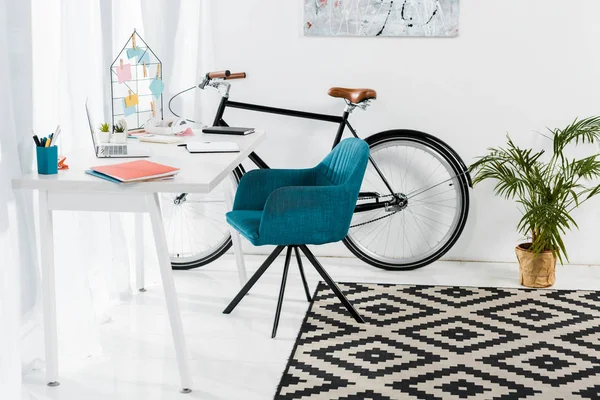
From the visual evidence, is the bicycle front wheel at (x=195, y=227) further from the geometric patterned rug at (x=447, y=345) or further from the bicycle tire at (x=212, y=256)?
the geometric patterned rug at (x=447, y=345)

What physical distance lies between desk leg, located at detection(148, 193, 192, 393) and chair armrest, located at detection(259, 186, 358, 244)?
0.59 metres

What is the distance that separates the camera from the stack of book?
2662 millimetres

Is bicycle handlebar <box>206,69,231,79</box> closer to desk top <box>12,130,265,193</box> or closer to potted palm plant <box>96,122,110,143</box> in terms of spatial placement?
desk top <box>12,130,265,193</box>

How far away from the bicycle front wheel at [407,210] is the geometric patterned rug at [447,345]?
0.39 meters

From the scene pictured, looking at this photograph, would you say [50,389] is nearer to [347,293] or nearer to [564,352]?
[347,293]

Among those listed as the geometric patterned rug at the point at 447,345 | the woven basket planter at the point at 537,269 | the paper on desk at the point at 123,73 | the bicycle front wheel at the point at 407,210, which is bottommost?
the geometric patterned rug at the point at 447,345

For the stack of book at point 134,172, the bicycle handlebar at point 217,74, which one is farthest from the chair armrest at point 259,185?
the stack of book at point 134,172

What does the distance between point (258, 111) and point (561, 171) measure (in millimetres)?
1665

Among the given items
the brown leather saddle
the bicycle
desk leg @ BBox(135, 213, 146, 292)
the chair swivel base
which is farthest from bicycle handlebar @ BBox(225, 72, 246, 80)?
the chair swivel base

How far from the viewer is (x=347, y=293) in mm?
3908

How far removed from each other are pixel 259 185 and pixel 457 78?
1.37 m

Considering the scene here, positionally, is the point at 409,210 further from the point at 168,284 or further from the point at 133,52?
the point at 168,284

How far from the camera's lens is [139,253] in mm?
3875

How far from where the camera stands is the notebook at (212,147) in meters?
3.24
